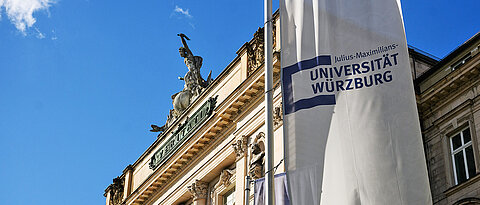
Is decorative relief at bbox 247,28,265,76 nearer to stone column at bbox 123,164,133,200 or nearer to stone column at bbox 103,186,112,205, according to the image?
stone column at bbox 123,164,133,200

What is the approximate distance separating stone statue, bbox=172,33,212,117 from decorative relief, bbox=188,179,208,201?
5.15m

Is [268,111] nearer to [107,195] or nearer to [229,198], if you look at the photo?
[229,198]

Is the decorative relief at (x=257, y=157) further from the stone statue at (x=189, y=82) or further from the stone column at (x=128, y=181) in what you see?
the stone column at (x=128, y=181)

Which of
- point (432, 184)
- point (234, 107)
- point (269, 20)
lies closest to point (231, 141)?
point (234, 107)

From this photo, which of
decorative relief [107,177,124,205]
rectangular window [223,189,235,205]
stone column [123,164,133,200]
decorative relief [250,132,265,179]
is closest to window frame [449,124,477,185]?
decorative relief [250,132,265,179]

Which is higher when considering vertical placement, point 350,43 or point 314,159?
point 350,43

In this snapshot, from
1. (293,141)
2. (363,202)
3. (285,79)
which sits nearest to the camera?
(363,202)

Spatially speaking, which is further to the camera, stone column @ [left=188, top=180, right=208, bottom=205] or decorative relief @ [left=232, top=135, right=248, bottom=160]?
stone column @ [left=188, top=180, right=208, bottom=205]

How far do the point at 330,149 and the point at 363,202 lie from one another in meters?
1.08

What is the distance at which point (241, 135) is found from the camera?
1169 inches

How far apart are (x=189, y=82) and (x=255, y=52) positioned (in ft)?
24.4

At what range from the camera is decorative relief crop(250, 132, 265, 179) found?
27531mm

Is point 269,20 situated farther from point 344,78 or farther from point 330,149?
point 330,149

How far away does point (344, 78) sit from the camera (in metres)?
12.9
